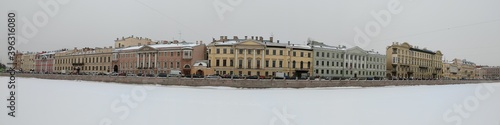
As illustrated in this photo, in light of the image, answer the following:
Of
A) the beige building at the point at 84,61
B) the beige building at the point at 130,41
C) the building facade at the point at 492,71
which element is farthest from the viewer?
the building facade at the point at 492,71

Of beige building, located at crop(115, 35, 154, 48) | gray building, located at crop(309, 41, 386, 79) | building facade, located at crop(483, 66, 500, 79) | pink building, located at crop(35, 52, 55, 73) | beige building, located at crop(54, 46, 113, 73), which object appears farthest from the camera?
building facade, located at crop(483, 66, 500, 79)

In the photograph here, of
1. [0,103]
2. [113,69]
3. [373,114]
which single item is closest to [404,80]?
[373,114]

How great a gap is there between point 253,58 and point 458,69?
176 feet

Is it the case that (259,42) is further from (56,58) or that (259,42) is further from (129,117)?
(56,58)

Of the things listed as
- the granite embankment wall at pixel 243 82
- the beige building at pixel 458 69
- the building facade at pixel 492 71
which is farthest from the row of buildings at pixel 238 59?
the building facade at pixel 492 71

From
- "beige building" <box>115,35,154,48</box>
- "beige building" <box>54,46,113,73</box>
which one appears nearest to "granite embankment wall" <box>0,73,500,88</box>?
"beige building" <box>54,46,113,73</box>

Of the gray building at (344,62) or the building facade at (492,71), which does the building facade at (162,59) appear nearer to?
the gray building at (344,62)

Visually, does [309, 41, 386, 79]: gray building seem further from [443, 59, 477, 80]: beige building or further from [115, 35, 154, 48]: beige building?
[443, 59, 477, 80]: beige building

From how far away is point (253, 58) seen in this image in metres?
34.5

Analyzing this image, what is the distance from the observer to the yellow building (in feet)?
112

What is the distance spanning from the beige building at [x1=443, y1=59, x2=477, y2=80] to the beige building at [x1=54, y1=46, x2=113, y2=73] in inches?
2111

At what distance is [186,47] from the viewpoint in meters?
34.2

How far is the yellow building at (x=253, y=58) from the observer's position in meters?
34.2

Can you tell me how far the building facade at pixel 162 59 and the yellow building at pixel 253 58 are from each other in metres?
2.10
